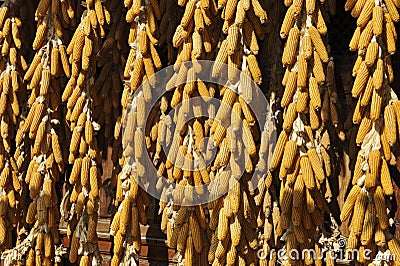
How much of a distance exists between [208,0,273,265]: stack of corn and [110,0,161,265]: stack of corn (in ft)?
1.06

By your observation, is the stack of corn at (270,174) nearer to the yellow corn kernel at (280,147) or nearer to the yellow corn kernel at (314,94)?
the yellow corn kernel at (280,147)

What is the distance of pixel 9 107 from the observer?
116 inches

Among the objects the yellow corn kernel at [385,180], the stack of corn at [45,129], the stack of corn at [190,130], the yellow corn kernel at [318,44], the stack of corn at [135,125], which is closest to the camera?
the yellow corn kernel at [385,180]

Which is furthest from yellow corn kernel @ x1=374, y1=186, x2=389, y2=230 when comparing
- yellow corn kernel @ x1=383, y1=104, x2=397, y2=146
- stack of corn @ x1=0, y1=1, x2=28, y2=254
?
stack of corn @ x1=0, y1=1, x2=28, y2=254

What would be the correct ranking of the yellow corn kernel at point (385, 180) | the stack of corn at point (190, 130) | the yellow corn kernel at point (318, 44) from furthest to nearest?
the stack of corn at point (190, 130), the yellow corn kernel at point (318, 44), the yellow corn kernel at point (385, 180)

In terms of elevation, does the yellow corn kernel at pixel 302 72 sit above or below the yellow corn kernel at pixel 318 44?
below

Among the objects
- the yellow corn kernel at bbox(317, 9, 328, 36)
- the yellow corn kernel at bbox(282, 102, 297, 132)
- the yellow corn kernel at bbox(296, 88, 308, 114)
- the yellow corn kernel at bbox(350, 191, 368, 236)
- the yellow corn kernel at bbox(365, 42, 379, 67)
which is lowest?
the yellow corn kernel at bbox(350, 191, 368, 236)

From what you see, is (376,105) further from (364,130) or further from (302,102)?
(302,102)

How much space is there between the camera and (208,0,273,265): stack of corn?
2.37 metres

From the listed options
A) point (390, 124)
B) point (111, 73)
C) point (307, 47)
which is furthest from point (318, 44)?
point (111, 73)

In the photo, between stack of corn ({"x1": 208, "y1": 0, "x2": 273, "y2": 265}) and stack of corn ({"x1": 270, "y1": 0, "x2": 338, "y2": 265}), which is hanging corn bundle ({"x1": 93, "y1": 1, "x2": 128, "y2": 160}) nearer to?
stack of corn ({"x1": 208, "y1": 0, "x2": 273, "y2": 265})

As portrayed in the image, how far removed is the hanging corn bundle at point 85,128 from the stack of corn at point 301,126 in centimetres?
80

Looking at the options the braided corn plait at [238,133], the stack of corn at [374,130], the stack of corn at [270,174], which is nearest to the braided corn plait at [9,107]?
the braided corn plait at [238,133]

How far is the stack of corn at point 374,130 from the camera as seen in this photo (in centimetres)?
223
